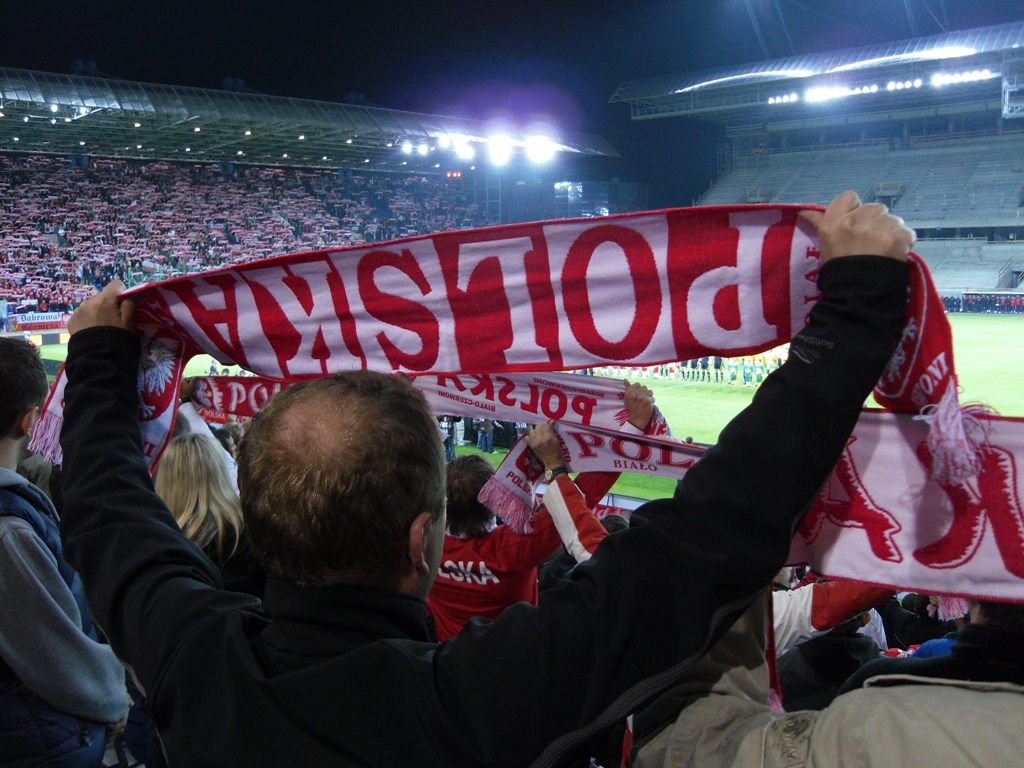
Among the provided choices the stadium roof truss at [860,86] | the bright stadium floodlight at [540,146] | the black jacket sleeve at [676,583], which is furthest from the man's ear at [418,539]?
the bright stadium floodlight at [540,146]

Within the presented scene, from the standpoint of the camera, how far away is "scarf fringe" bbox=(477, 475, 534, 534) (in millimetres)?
2818

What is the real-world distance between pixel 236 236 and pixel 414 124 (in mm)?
9486

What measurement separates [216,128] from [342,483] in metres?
31.2

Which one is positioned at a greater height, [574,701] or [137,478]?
[137,478]

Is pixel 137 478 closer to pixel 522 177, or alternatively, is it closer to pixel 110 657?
pixel 110 657

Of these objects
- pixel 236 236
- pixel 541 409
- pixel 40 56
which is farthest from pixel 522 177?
pixel 541 409

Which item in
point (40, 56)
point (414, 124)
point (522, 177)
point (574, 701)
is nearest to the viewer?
point (574, 701)

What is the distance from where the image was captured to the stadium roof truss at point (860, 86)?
28.7 m

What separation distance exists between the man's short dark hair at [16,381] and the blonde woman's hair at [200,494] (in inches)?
18.4

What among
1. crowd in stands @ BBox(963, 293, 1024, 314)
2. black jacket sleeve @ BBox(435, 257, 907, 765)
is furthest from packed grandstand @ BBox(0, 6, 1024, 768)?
crowd in stands @ BBox(963, 293, 1024, 314)

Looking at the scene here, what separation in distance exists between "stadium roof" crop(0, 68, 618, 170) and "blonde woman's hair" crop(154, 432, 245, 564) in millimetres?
24690

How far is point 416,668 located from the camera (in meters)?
1.01

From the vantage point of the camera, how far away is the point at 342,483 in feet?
3.55

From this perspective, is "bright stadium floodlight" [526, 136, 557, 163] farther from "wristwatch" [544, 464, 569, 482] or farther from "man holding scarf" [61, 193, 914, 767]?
"man holding scarf" [61, 193, 914, 767]
